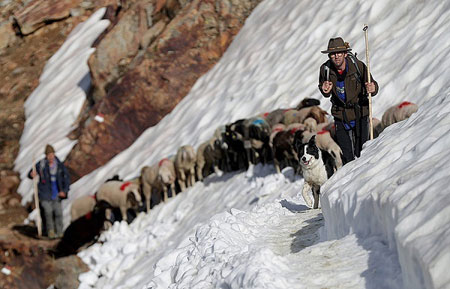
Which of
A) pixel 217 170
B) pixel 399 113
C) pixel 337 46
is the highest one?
pixel 337 46

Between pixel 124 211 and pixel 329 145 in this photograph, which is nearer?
pixel 329 145

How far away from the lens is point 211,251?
5258mm

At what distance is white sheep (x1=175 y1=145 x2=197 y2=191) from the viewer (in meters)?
14.6

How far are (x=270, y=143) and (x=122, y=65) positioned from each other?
445 inches

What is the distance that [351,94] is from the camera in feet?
26.1

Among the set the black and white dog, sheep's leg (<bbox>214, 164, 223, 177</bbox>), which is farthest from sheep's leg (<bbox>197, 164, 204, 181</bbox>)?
the black and white dog

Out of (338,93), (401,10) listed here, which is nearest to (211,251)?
(338,93)

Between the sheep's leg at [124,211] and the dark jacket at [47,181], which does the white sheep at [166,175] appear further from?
the dark jacket at [47,181]

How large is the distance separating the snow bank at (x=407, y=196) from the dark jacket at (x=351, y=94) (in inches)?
76.7

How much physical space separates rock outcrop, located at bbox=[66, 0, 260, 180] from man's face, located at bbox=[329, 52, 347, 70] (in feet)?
41.7

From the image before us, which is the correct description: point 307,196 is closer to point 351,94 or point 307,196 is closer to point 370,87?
point 351,94

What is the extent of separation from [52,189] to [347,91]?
9.21m

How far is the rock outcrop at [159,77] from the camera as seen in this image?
20344 millimetres

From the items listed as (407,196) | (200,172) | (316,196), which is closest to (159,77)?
(200,172)
